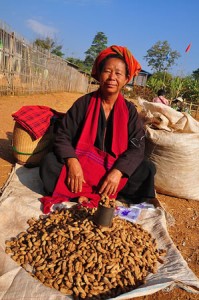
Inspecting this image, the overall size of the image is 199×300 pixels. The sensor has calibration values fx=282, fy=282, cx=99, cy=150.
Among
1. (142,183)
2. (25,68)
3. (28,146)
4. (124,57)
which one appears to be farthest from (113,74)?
(25,68)

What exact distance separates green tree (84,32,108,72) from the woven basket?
4088 centimetres

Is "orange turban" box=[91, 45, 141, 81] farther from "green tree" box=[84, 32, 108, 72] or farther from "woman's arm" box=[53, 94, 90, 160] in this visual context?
"green tree" box=[84, 32, 108, 72]

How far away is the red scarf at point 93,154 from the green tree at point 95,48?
4137cm

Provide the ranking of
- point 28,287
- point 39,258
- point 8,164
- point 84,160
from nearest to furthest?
point 28,287, point 39,258, point 84,160, point 8,164

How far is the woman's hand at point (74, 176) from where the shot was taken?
2.37 m

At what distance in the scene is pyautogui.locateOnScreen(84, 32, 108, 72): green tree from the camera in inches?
1789

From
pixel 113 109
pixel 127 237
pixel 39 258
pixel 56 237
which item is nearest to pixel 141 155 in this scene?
pixel 113 109

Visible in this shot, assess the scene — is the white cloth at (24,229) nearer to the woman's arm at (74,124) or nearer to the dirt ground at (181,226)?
the dirt ground at (181,226)

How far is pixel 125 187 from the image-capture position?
2.68 meters

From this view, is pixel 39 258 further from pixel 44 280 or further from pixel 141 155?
pixel 141 155

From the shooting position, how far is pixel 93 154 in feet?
8.41

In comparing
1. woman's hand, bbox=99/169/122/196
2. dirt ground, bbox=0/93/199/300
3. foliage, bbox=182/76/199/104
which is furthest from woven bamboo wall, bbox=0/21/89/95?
foliage, bbox=182/76/199/104

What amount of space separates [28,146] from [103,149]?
95 centimetres

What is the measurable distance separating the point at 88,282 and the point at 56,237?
385 mm
